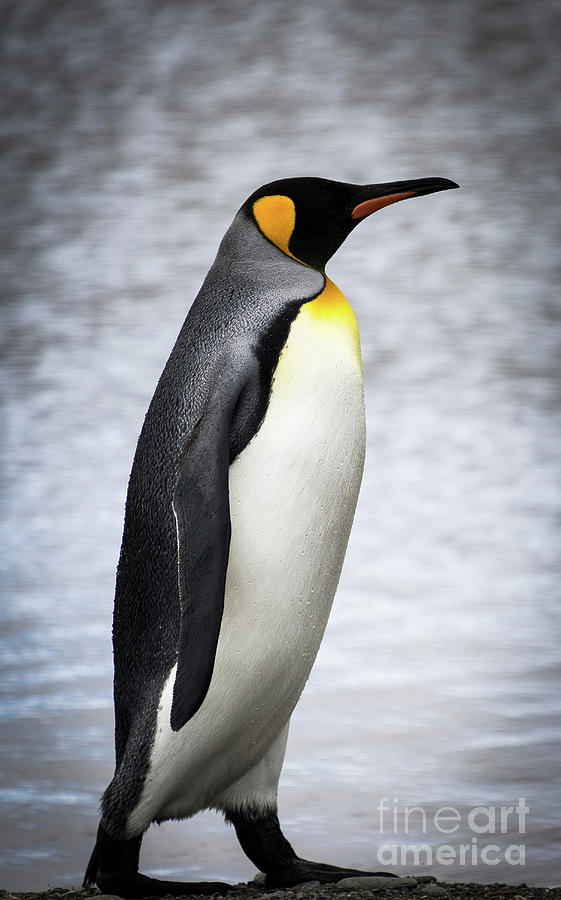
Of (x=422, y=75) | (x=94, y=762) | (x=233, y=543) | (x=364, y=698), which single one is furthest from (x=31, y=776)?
(x=422, y=75)

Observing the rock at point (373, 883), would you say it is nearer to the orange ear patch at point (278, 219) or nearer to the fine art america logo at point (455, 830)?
the fine art america logo at point (455, 830)

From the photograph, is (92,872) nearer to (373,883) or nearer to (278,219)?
(373,883)

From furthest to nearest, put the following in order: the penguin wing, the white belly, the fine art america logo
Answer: the fine art america logo, the white belly, the penguin wing

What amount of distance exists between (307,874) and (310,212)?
0.81 m

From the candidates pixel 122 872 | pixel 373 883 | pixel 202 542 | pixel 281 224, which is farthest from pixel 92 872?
pixel 281 224

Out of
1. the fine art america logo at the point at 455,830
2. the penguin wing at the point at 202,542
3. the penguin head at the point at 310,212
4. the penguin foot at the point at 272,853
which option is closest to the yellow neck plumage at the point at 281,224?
the penguin head at the point at 310,212

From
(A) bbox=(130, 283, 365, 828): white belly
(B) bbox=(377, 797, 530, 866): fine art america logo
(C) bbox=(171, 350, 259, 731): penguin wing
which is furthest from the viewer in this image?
(B) bbox=(377, 797, 530, 866): fine art america logo

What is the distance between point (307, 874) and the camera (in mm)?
1432

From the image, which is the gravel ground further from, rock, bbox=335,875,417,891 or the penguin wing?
the penguin wing

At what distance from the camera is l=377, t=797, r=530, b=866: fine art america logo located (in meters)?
1.71

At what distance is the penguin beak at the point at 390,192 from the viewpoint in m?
1.53

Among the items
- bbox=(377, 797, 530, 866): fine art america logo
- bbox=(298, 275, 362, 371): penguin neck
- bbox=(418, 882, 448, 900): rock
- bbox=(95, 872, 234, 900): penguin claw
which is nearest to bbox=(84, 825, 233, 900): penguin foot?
bbox=(95, 872, 234, 900): penguin claw

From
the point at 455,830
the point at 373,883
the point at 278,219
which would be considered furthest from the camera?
the point at 455,830

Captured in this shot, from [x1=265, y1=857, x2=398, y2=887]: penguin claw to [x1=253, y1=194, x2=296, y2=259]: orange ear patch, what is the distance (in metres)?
0.75
